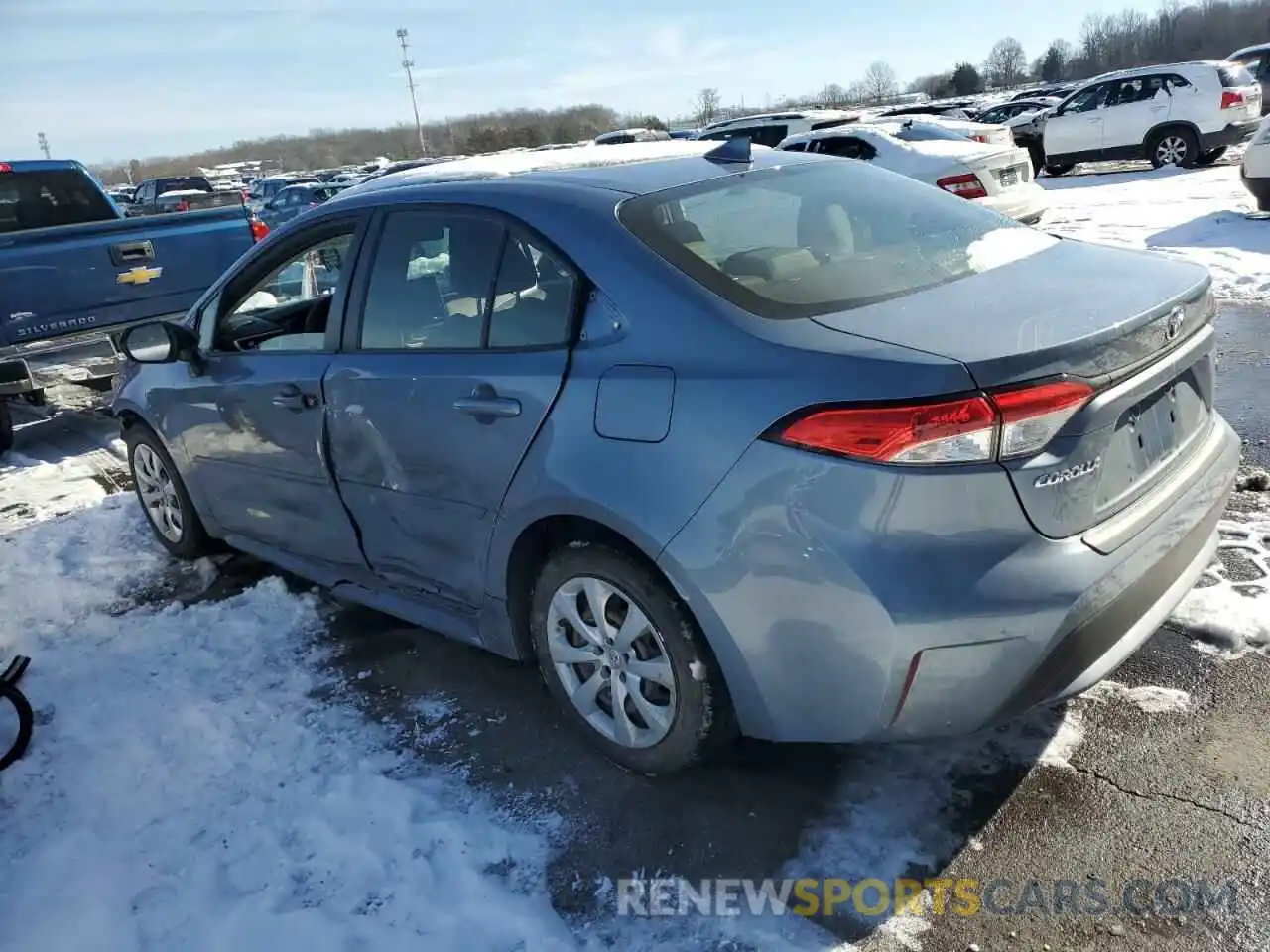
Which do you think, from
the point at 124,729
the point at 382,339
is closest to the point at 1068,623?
the point at 382,339

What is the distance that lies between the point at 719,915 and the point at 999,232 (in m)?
2.22

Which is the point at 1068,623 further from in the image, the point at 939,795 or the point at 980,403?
the point at 939,795

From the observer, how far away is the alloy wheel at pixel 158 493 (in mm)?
4766

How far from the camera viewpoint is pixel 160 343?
13.6ft

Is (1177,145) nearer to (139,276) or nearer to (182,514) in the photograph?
(139,276)

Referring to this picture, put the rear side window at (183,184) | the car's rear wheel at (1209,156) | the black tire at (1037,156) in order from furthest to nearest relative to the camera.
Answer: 1. the rear side window at (183,184)
2. the black tire at (1037,156)
3. the car's rear wheel at (1209,156)

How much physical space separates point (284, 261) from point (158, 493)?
172 cm

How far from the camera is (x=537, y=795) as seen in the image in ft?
9.32

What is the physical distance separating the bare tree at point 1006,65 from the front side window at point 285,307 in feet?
351

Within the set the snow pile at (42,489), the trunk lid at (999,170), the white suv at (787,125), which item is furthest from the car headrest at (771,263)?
the white suv at (787,125)

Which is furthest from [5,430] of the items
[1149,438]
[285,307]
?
[1149,438]

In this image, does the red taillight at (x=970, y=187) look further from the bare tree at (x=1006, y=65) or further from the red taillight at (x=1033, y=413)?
the bare tree at (x=1006, y=65)

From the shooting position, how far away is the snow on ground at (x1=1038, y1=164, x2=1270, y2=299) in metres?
8.84

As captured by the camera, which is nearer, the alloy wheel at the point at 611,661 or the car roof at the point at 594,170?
the alloy wheel at the point at 611,661
